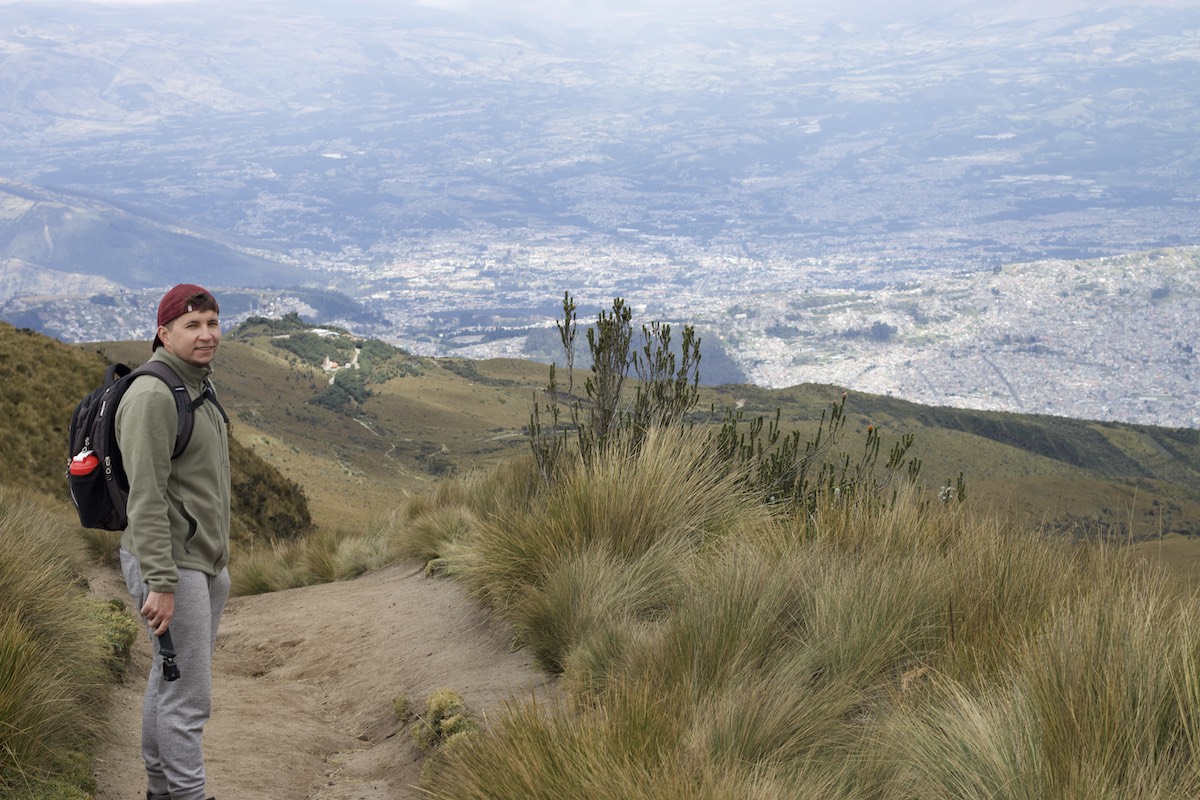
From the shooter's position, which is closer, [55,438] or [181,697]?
[181,697]

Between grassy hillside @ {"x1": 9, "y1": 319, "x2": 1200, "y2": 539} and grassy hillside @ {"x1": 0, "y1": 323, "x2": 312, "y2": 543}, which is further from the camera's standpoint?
grassy hillside @ {"x1": 9, "y1": 319, "x2": 1200, "y2": 539}

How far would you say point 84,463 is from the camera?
3805 millimetres

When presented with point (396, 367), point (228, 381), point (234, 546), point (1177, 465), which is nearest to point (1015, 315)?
point (1177, 465)

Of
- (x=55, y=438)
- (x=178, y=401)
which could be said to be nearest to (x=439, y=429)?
(x=55, y=438)

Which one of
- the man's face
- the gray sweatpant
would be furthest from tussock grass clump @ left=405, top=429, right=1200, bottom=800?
the man's face

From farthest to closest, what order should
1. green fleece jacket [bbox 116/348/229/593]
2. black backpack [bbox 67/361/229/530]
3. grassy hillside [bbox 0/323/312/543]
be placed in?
grassy hillside [bbox 0/323/312/543]
black backpack [bbox 67/361/229/530]
green fleece jacket [bbox 116/348/229/593]

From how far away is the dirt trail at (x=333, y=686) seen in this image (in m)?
4.97

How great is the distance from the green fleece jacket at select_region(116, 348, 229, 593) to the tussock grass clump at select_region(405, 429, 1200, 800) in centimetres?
129

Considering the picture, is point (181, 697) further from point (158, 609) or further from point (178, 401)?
point (178, 401)

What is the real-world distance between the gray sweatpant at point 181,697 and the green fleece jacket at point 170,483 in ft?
0.36

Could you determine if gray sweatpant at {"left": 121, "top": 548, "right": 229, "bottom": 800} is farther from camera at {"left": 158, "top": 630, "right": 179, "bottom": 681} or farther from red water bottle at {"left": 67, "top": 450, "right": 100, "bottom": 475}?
red water bottle at {"left": 67, "top": 450, "right": 100, "bottom": 475}

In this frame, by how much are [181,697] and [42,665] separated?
97cm

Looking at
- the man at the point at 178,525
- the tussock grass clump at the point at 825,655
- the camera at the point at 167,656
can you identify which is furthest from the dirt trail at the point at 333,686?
the camera at the point at 167,656

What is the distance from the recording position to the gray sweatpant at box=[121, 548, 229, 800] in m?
3.97
